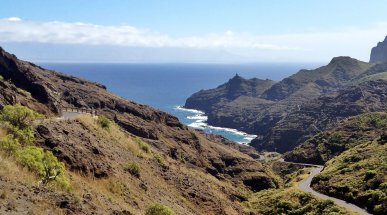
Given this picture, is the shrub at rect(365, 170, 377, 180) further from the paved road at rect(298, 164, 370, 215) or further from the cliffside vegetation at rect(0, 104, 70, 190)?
the cliffside vegetation at rect(0, 104, 70, 190)

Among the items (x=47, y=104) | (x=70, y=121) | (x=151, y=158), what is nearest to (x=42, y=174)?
Answer: (x=70, y=121)

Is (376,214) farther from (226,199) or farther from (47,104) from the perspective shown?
(47,104)

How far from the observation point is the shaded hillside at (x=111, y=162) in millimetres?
24750

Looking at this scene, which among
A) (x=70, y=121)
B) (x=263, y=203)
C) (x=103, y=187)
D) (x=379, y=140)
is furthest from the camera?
(x=379, y=140)

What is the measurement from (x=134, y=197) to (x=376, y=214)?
4335 centimetres

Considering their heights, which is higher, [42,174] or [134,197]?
[42,174]

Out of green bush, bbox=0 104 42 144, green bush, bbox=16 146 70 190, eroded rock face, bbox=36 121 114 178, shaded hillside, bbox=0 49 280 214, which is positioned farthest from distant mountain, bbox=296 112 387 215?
green bush, bbox=16 146 70 190

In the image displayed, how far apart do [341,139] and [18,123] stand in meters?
128

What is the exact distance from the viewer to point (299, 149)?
16288cm

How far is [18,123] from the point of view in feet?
132

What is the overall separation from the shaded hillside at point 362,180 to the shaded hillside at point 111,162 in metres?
15.8

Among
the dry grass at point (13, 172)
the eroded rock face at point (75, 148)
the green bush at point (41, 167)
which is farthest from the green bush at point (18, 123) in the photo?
the dry grass at point (13, 172)

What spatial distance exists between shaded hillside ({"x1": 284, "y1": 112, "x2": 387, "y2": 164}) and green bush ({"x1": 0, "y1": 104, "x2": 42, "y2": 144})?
116122 mm

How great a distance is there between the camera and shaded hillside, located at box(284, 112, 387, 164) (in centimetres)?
14425
